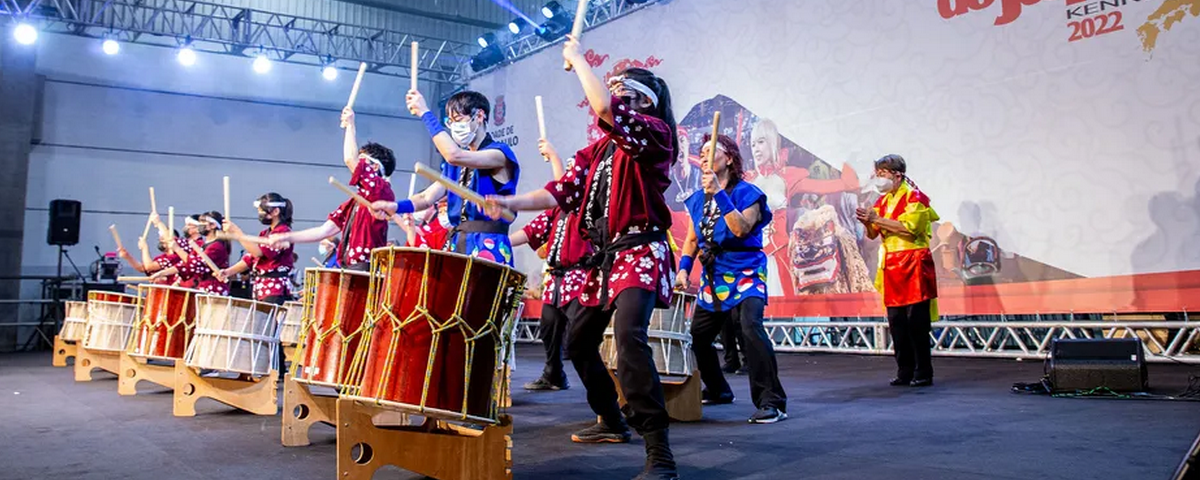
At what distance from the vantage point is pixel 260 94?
14.3 m

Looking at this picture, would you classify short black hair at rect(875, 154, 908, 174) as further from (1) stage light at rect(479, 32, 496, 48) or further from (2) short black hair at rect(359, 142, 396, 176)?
(1) stage light at rect(479, 32, 496, 48)

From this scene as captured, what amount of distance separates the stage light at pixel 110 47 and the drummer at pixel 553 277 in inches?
348

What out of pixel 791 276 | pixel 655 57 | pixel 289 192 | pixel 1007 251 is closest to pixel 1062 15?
pixel 1007 251

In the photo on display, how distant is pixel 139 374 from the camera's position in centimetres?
577

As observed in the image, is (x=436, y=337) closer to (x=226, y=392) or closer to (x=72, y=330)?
(x=226, y=392)

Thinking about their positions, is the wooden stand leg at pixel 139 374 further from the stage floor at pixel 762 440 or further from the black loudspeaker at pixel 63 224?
the black loudspeaker at pixel 63 224

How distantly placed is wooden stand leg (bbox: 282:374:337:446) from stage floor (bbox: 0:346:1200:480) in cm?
7

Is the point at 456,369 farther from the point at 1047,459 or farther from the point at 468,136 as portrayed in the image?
the point at 1047,459

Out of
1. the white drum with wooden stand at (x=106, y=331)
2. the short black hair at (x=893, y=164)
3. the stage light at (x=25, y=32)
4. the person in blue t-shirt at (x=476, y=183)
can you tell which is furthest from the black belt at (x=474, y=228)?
the stage light at (x=25, y=32)

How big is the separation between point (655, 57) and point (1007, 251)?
4.63 metres

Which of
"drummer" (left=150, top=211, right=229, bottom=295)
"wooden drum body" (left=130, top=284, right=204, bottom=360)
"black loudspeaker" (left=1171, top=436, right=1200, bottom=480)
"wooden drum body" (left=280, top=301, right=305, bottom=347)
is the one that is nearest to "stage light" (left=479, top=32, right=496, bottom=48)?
"drummer" (left=150, top=211, right=229, bottom=295)

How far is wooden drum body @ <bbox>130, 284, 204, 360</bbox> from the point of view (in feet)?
17.4

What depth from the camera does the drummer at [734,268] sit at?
13.5ft

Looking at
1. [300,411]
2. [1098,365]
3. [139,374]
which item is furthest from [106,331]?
[1098,365]
